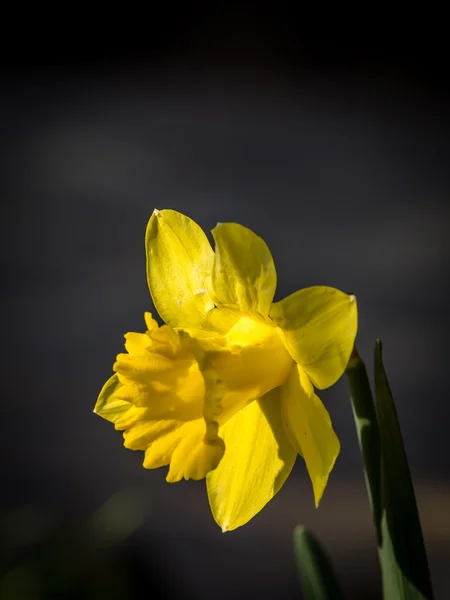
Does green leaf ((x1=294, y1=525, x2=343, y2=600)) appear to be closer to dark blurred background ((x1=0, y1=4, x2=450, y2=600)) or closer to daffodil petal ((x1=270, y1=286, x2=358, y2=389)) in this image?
daffodil petal ((x1=270, y1=286, x2=358, y2=389))

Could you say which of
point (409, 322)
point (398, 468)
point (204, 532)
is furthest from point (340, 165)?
point (398, 468)

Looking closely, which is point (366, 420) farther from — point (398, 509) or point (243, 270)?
point (243, 270)

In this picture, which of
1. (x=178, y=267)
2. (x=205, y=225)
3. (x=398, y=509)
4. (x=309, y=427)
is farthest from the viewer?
(x=205, y=225)

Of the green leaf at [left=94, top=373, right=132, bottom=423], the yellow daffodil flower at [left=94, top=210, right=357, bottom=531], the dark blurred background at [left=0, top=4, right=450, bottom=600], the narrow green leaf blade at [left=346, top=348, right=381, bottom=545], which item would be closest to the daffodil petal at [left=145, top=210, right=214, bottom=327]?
the yellow daffodil flower at [left=94, top=210, right=357, bottom=531]

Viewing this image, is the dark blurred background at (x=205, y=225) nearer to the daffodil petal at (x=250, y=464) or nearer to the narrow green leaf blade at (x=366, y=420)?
the daffodil petal at (x=250, y=464)

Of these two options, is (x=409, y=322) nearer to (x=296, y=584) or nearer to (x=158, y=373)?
(x=296, y=584)

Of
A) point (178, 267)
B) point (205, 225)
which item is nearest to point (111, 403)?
point (178, 267)
